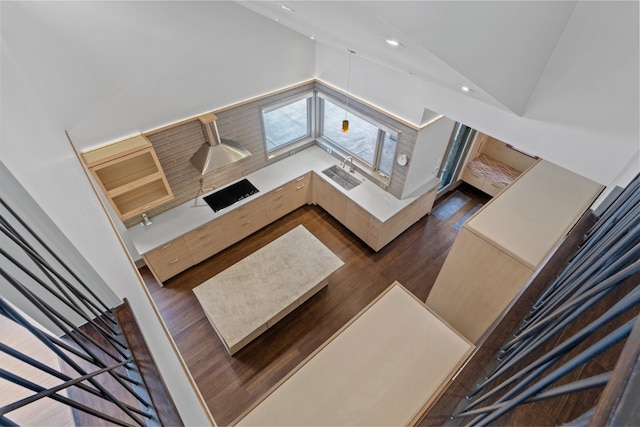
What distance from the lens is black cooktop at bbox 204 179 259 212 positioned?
4168 mm

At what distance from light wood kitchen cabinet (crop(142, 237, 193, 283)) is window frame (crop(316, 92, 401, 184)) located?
2812 mm

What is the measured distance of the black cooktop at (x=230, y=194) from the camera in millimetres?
4168

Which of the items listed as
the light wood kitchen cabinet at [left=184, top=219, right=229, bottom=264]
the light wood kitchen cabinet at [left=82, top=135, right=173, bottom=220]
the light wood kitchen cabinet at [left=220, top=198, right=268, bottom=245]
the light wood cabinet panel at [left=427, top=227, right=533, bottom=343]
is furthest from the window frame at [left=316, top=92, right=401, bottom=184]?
the light wood kitchen cabinet at [left=82, top=135, right=173, bottom=220]

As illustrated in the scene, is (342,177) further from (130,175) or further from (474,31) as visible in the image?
(474,31)

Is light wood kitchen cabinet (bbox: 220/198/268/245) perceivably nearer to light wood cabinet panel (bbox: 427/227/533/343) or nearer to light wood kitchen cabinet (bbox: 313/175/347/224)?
light wood kitchen cabinet (bbox: 313/175/347/224)

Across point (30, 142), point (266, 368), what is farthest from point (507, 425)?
point (266, 368)

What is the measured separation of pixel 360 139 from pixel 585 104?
3.10m

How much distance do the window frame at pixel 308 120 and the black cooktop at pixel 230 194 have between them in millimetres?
625

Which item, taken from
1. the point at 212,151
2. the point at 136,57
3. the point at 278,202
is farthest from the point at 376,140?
the point at 136,57

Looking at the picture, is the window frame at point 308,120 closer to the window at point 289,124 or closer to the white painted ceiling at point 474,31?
the window at point 289,124

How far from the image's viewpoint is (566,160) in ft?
7.41

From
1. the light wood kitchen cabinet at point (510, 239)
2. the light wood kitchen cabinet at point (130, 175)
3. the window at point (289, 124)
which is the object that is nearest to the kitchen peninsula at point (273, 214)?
the window at point (289, 124)

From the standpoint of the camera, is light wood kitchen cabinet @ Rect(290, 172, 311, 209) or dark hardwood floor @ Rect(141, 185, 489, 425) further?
light wood kitchen cabinet @ Rect(290, 172, 311, 209)

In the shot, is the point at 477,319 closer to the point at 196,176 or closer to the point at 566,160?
the point at 566,160
